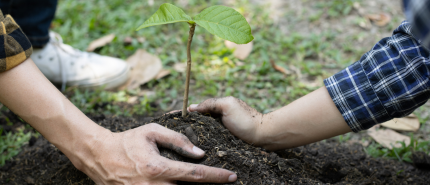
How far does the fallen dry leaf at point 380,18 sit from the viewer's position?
3720 millimetres

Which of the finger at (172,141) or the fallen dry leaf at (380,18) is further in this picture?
the fallen dry leaf at (380,18)

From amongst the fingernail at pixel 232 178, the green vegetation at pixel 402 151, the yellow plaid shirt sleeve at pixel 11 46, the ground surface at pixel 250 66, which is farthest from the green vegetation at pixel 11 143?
the green vegetation at pixel 402 151

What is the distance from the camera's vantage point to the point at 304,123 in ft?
5.53

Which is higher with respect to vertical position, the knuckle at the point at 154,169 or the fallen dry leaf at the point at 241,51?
the knuckle at the point at 154,169

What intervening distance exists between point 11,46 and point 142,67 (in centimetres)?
176

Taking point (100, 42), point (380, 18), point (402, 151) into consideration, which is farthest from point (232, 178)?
point (380, 18)

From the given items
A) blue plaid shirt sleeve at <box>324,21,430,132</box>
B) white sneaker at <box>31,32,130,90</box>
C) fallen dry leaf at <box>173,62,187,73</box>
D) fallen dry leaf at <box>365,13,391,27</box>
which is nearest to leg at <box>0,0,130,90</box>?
white sneaker at <box>31,32,130,90</box>

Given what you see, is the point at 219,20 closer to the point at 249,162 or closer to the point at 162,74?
the point at 249,162

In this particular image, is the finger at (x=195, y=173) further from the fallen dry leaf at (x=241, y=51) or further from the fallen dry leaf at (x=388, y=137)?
the fallen dry leaf at (x=241, y=51)

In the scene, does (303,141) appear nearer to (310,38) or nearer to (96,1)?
(310,38)

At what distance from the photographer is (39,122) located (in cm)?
139

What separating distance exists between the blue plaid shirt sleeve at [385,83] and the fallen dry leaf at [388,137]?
856mm

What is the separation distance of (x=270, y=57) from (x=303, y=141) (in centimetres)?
172

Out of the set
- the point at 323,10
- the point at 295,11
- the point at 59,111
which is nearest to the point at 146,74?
the point at 59,111
